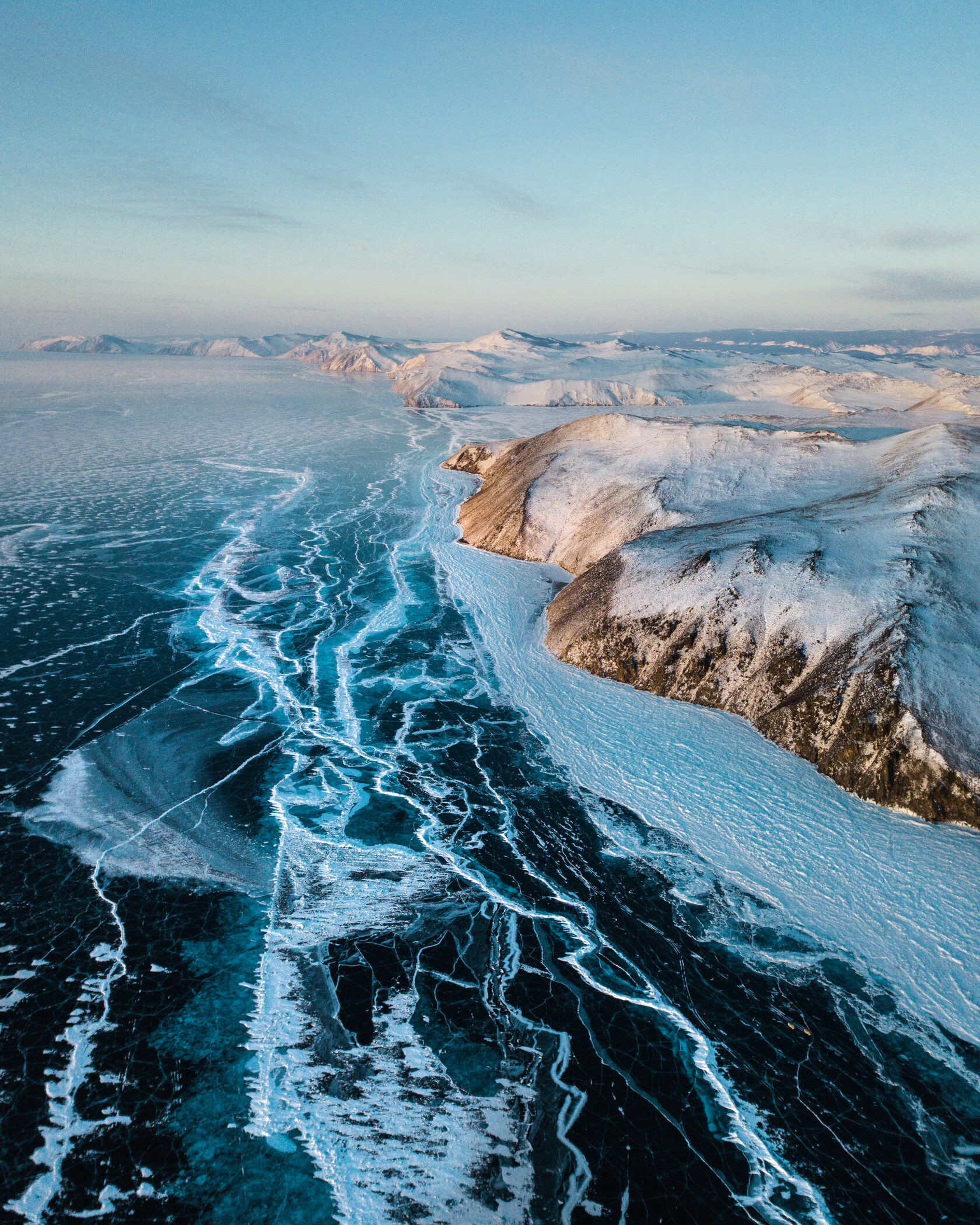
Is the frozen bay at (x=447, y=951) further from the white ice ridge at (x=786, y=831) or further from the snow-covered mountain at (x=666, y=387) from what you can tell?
the snow-covered mountain at (x=666, y=387)

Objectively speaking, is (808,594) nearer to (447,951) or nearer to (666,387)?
(447,951)

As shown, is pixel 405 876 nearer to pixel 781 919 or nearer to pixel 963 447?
pixel 781 919

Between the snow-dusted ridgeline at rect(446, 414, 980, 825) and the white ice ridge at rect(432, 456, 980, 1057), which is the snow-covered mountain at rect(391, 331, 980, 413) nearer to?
the snow-dusted ridgeline at rect(446, 414, 980, 825)

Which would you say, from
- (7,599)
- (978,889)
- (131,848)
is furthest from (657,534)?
(7,599)

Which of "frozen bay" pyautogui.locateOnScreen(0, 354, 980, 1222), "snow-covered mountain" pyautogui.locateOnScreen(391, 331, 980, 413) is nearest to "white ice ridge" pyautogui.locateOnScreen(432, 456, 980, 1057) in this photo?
"frozen bay" pyautogui.locateOnScreen(0, 354, 980, 1222)

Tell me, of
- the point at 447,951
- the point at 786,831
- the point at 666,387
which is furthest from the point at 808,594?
the point at 666,387

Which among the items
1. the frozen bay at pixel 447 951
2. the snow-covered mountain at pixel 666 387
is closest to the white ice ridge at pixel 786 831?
the frozen bay at pixel 447 951
